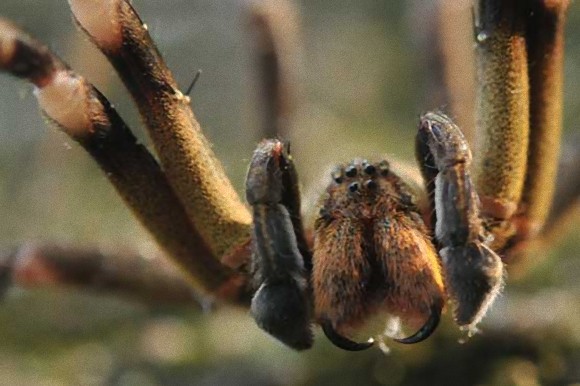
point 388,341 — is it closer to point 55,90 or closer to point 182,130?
point 182,130

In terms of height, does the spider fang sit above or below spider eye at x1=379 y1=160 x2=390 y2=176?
below

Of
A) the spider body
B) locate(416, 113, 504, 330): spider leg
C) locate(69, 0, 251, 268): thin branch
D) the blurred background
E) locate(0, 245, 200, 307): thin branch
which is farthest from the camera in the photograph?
locate(0, 245, 200, 307): thin branch

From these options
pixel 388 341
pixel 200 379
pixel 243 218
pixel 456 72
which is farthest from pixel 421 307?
pixel 456 72

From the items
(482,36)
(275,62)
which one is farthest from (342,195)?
(275,62)

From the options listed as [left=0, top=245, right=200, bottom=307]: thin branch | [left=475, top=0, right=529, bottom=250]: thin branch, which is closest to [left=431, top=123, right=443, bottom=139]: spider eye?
[left=475, top=0, right=529, bottom=250]: thin branch

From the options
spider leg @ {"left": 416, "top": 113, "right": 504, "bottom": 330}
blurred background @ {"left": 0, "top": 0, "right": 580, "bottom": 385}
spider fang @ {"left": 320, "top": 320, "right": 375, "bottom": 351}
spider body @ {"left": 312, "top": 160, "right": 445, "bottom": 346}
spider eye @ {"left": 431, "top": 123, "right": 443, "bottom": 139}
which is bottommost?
blurred background @ {"left": 0, "top": 0, "right": 580, "bottom": 385}

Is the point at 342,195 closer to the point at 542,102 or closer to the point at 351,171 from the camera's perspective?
the point at 351,171

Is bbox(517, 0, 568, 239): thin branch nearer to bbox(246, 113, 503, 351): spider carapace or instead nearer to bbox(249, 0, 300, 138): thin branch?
bbox(246, 113, 503, 351): spider carapace

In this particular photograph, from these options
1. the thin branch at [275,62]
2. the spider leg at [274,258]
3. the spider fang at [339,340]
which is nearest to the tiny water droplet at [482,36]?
the spider leg at [274,258]
